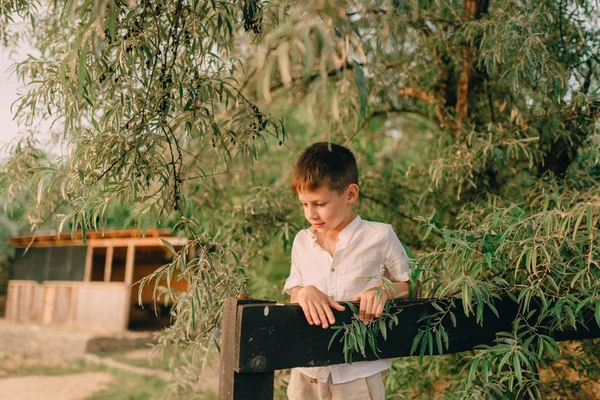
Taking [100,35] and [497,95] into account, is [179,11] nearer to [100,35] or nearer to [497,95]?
[100,35]

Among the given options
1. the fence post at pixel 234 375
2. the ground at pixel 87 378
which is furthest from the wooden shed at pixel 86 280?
the fence post at pixel 234 375

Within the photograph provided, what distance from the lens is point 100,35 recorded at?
1579 millimetres

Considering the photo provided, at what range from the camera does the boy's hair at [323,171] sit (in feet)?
6.89

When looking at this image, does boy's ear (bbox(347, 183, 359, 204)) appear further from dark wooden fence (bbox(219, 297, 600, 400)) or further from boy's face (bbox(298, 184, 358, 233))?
dark wooden fence (bbox(219, 297, 600, 400))

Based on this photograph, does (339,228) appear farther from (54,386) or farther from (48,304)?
(48,304)

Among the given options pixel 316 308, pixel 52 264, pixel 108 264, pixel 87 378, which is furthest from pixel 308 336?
pixel 52 264

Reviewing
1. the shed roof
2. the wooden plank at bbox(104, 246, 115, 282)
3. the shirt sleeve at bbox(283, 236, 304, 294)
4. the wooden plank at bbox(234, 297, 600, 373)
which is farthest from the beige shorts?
the wooden plank at bbox(104, 246, 115, 282)

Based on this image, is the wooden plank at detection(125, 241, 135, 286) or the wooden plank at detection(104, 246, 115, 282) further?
the wooden plank at detection(104, 246, 115, 282)

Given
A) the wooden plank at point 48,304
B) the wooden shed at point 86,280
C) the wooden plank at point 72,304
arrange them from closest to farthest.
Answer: the wooden shed at point 86,280
the wooden plank at point 72,304
the wooden plank at point 48,304

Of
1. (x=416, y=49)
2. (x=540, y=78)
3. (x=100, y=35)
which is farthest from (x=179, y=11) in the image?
(x=416, y=49)

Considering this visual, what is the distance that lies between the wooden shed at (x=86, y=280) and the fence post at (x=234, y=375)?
1078 centimetres

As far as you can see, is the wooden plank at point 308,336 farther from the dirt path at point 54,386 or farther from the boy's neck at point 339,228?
the dirt path at point 54,386

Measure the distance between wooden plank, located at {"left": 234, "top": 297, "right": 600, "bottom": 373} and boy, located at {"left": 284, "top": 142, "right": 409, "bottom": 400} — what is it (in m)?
0.19

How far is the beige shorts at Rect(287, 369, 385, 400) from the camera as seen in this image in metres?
2.00
